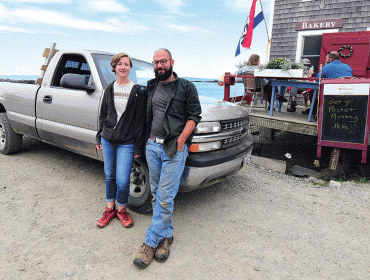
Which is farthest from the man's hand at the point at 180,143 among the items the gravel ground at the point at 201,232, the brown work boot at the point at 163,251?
the gravel ground at the point at 201,232

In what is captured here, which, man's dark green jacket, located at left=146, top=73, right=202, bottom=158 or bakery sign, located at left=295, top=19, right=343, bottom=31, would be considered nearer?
man's dark green jacket, located at left=146, top=73, right=202, bottom=158

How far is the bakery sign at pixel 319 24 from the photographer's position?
9609mm

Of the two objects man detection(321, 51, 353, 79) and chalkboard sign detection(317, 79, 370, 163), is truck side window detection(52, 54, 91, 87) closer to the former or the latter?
chalkboard sign detection(317, 79, 370, 163)

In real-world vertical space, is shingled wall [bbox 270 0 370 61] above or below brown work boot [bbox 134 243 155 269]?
above

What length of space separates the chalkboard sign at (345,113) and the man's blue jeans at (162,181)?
12.3ft

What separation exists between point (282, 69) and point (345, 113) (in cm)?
147

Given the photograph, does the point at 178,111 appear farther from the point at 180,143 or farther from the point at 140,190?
the point at 140,190

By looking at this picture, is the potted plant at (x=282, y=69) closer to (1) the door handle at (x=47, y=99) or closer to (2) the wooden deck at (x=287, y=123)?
(2) the wooden deck at (x=287, y=123)

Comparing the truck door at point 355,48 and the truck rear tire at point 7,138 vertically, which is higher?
the truck door at point 355,48

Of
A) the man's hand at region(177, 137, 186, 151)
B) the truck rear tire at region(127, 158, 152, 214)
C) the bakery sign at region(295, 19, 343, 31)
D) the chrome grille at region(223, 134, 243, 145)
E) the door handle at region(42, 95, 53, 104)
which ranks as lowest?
the truck rear tire at region(127, 158, 152, 214)

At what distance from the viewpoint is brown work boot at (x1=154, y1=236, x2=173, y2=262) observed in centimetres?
245

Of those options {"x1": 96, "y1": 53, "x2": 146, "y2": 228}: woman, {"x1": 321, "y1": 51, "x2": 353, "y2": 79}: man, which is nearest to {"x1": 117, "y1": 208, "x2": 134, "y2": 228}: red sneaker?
{"x1": 96, "y1": 53, "x2": 146, "y2": 228}: woman

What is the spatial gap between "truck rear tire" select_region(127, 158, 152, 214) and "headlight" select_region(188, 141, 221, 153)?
597mm

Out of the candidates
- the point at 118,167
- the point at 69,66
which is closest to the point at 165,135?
the point at 118,167
